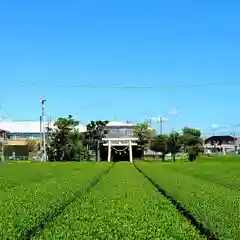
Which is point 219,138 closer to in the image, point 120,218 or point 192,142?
point 192,142

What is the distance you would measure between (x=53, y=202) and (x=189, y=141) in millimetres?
99694

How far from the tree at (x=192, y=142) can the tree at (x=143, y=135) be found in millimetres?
13191

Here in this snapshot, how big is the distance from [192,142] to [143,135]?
21982 millimetres

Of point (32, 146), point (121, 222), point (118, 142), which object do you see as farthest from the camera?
point (32, 146)

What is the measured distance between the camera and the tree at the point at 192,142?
112 meters

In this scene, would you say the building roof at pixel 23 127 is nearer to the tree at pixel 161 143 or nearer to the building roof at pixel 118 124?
the building roof at pixel 118 124

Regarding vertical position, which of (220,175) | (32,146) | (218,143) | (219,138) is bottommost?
(220,175)

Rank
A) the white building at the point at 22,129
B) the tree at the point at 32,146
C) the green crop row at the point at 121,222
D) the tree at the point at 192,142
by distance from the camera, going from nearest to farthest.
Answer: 1. the green crop row at the point at 121,222
2. the tree at the point at 192,142
3. the tree at the point at 32,146
4. the white building at the point at 22,129

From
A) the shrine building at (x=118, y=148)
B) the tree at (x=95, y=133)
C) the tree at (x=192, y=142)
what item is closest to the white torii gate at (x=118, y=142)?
the shrine building at (x=118, y=148)

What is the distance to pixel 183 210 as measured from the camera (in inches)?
695

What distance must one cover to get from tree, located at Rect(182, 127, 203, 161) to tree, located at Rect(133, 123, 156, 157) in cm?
1319

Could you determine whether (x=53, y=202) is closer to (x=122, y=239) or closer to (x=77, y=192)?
(x=77, y=192)

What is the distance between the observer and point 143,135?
138 meters

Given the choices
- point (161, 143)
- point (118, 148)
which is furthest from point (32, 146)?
point (161, 143)
